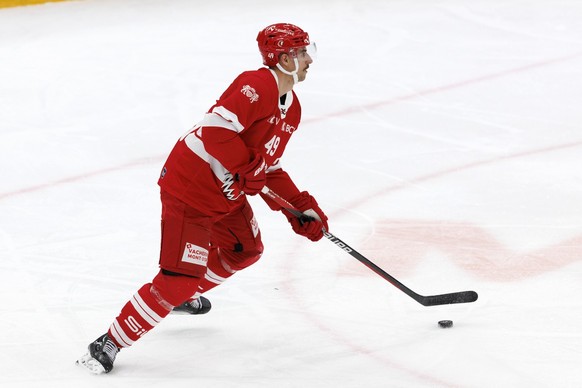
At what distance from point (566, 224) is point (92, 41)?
356 cm

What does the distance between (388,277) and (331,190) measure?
1257 mm

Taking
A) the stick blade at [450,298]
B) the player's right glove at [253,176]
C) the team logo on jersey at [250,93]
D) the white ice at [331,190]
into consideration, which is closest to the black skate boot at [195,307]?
the white ice at [331,190]

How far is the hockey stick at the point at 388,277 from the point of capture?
10.6 ft

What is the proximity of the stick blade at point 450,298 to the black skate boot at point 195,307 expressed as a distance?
0.69 meters

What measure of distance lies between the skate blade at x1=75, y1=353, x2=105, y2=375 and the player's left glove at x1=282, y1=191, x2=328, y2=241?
700 millimetres

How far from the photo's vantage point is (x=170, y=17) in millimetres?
7207

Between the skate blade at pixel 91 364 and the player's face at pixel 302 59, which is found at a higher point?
the player's face at pixel 302 59

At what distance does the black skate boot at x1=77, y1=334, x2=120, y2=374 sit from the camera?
305cm

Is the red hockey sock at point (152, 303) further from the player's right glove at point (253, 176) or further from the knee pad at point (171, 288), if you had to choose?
the player's right glove at point (253, 176)

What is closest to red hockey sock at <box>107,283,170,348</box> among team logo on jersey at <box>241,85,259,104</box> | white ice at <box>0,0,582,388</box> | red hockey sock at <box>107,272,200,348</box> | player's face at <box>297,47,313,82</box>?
red hockey sock at <box>107,272,200,348</box>

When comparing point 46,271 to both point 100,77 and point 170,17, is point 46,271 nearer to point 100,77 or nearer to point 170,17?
point 100,77

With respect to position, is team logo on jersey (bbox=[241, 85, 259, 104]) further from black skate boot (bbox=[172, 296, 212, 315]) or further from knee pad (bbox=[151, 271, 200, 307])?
black skate boot (bbox=[172, 296, 212, 315])

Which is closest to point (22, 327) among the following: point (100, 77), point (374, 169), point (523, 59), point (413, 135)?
point (374, 169)

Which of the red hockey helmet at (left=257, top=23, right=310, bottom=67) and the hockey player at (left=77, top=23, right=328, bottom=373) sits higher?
the red hockey helmet at (left=257, top=23, right=310, bottom=67)
